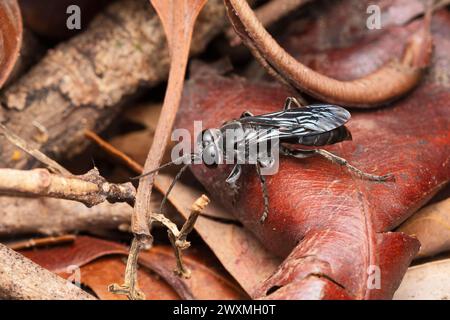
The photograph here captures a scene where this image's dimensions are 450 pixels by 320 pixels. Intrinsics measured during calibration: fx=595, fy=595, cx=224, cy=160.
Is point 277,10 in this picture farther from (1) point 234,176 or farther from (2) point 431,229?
(2) point 431,229

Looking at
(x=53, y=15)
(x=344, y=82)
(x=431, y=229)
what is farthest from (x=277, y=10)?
(x=431, y=229)

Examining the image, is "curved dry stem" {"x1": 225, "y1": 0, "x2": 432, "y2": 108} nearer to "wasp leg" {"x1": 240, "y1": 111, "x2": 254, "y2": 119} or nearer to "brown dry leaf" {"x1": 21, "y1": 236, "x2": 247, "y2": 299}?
"wasp leg" {"x1": 240, "y1": 111, "x2": 254, "y2": 119}

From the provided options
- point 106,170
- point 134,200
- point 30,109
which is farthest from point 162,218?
point 30,109

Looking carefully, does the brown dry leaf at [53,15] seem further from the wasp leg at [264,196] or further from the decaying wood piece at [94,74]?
the wasp leg at [264,196]

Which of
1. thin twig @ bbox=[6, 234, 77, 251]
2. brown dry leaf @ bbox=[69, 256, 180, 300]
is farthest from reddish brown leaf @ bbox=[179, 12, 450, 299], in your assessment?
thin twig @ bbox=[6, 234, 77, 251]
